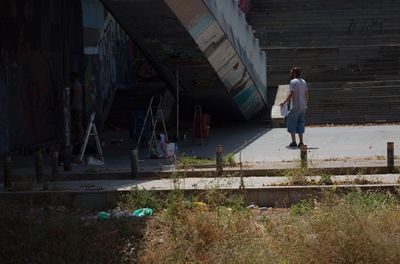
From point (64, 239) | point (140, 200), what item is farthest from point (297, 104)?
point (64, 239)

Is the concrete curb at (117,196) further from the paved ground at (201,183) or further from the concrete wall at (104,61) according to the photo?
the concrete wall at (104,61)

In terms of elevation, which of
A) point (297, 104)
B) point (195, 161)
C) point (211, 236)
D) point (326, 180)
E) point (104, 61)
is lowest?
point (211, 236)

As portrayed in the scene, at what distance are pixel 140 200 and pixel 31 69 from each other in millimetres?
10613

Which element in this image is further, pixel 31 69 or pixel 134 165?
pixel 31 69

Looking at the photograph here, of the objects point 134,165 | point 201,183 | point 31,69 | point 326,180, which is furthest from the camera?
point 31,69

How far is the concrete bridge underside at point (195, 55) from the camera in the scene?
19.6 meters

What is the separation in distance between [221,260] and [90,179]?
7097 mm

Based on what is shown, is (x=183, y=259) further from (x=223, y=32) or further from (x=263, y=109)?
(x=263, y=109)

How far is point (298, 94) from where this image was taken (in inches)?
730

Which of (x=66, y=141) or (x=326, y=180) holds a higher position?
(x=66, y=141)

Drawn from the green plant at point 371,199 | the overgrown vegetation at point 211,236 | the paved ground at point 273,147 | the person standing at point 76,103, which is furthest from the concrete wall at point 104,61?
the overgrown vegetation at point 211,236

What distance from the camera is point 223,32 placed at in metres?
21.2

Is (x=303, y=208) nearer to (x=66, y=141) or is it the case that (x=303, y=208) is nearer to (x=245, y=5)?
(x=66, y=141)

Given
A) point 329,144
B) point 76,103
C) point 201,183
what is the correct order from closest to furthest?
1. point 201,183
2. point 329,144
3. point 76,103
